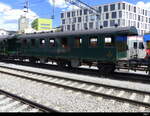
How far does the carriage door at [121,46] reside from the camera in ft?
45.5

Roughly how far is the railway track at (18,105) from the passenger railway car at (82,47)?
7.61 m

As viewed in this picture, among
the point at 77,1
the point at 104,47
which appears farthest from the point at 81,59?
the point at 77,1

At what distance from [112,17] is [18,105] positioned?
9735 centimetres

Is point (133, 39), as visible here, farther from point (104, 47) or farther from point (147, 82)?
point (147, 82)

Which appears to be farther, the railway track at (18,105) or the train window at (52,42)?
the train window at (52,42)

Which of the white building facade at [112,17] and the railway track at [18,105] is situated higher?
the white building facade at [112,17]

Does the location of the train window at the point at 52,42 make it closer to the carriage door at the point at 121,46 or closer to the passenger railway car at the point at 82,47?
the passenger railway car at the point at 82,47

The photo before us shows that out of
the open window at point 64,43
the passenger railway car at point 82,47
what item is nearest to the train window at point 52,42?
the passenger railway car at point 82,47

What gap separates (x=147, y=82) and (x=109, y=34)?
404cm

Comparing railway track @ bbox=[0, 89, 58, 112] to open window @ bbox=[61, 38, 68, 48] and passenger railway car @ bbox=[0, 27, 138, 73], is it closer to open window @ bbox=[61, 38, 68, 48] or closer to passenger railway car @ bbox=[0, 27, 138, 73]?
passenger railway car @ bbox=[0, 27, 138, 73]

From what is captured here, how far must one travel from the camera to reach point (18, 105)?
7.31 metres

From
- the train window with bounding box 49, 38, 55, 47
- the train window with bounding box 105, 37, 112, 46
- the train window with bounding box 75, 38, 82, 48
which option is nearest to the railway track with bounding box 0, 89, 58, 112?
the train window with bounding box 105, 37, 112, 46

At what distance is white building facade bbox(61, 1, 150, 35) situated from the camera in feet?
320

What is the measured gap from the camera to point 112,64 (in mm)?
14195
